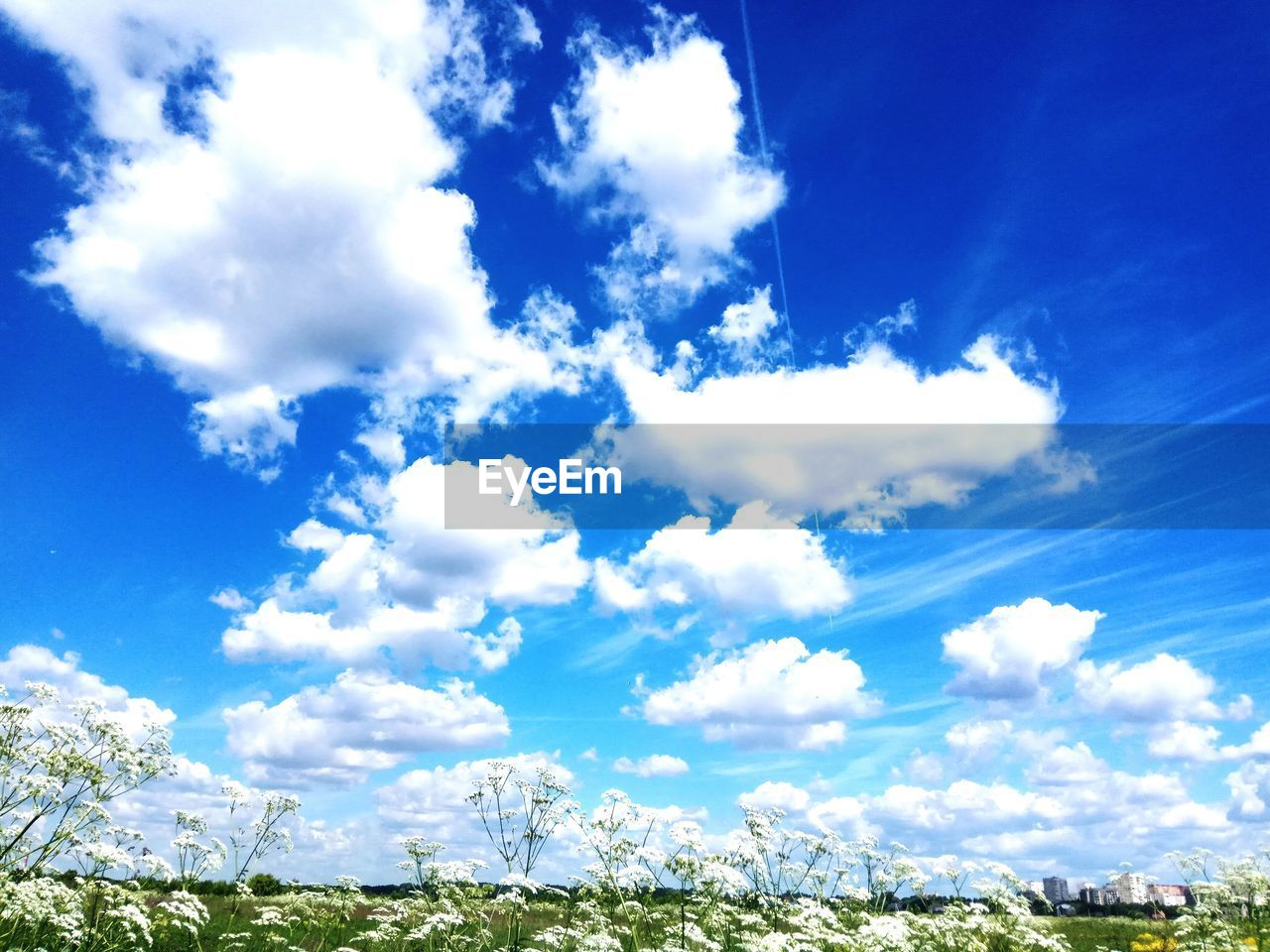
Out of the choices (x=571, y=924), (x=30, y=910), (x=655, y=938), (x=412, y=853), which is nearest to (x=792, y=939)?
(x=655, y=938)

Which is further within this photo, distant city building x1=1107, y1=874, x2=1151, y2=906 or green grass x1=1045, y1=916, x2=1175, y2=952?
green grass x1=1045, y1=916, x2=1175, y2=952

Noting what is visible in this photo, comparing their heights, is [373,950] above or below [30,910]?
below

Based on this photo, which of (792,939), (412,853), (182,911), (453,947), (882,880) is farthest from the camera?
(882,880)

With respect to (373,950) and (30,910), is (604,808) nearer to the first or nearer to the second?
(373,950)

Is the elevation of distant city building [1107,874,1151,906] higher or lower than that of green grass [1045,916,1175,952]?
higher

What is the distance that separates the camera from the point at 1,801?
35.7ft

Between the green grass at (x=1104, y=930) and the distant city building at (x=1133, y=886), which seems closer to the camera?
the distant city building at (x=1133, y=886)

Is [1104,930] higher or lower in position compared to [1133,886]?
lower

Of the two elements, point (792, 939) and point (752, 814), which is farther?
point (752, 814)

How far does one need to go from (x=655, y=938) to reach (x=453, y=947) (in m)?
2.82

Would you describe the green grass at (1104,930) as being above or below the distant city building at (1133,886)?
below

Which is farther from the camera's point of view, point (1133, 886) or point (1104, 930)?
point (1104, 930)

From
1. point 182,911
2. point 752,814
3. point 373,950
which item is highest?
point 752,814

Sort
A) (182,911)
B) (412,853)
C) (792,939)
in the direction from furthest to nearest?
(412,853) < (182,911) < (792,939)
